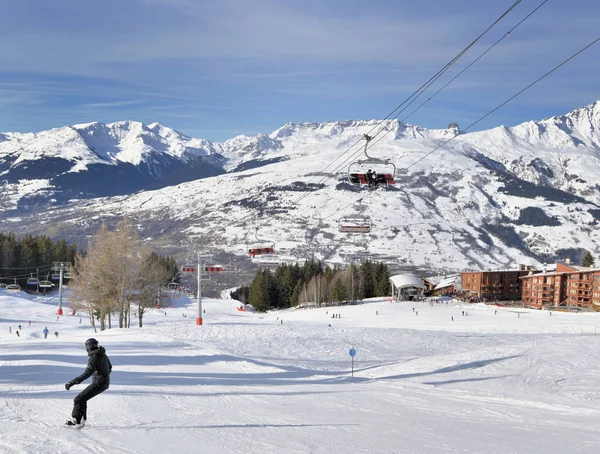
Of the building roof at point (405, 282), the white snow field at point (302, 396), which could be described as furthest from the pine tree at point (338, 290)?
the white snow field at point (302, 396)

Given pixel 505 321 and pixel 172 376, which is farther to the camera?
pixel 505 321

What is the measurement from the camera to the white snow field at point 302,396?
1184 cm

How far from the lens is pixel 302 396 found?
61.0 ft

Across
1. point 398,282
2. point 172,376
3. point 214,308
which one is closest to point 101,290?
point 172,376

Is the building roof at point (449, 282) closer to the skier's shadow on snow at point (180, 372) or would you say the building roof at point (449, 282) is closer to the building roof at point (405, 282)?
the building roof at point (405, 282)

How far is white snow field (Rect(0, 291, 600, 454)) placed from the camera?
11.8 m

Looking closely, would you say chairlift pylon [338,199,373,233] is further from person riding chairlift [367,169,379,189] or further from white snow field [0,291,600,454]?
person riding chairlift [367,169,379,189]

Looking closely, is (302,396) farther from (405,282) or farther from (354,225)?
(405,282)

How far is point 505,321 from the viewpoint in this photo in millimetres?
69188

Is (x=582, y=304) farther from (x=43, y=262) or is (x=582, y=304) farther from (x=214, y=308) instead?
(x=43, y=262)

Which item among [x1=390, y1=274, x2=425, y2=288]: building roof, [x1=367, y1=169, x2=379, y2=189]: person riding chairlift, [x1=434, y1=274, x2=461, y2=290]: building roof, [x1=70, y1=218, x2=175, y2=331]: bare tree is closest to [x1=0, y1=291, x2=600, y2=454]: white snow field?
[x1=367, y1=169, x2=379, y2=189]: person riding chairlift

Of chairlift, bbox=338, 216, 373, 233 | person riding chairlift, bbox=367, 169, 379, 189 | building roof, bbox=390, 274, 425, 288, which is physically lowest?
building roof, bbox=390, 274, 425, 288

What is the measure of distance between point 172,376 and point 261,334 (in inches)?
716

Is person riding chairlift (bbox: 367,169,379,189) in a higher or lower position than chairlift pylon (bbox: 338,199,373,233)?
higher
